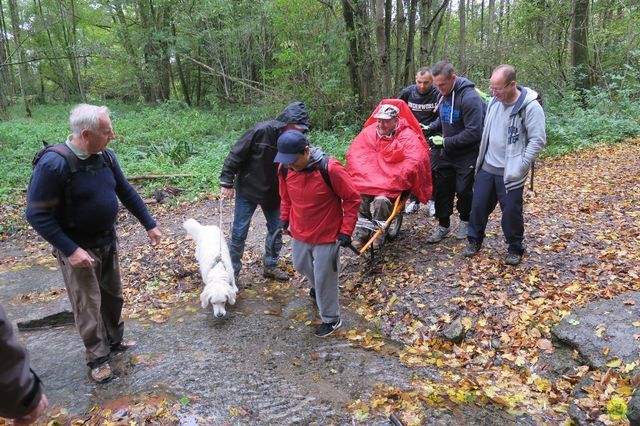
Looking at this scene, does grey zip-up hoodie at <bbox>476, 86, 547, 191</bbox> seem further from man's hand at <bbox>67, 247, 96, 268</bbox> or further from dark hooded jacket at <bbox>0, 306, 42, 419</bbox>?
Result: dark hooded jacket at <bbox>0, 306, 42, 419</bbox>

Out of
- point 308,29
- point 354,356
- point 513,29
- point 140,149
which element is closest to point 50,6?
point 140,149

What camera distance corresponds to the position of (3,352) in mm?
1585

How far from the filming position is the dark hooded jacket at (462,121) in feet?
17.0

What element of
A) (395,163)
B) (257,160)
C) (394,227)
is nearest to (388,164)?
(395,163)

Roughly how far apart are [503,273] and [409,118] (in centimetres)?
230

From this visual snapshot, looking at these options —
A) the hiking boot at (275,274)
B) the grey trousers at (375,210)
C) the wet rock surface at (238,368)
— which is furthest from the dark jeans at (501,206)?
the hiking boot at (275,274)

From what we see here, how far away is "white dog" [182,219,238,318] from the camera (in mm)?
4473

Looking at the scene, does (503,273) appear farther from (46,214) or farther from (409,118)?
Answer: (46,214)

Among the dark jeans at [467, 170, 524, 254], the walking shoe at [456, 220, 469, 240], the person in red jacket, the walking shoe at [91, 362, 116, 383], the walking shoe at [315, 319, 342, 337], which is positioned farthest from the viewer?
the walking shoe at [456, 220, 469, 240]

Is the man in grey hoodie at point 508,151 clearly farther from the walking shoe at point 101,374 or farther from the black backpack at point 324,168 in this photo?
the walking shoe at point 101,374

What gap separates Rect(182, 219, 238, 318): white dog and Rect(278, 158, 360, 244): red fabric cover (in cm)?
110

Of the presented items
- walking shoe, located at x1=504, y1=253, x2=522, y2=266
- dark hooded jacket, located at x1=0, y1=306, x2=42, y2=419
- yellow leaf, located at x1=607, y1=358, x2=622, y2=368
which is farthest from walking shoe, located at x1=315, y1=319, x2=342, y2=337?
dark hooded jacket, located at x1=0, y1=306, x2=42, y2=419

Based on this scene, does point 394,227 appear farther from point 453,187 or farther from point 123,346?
point 123,346

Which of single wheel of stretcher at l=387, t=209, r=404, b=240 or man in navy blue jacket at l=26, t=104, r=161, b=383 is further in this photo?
single wheel of stretcher at l=387, t=209, r=404, b=240
